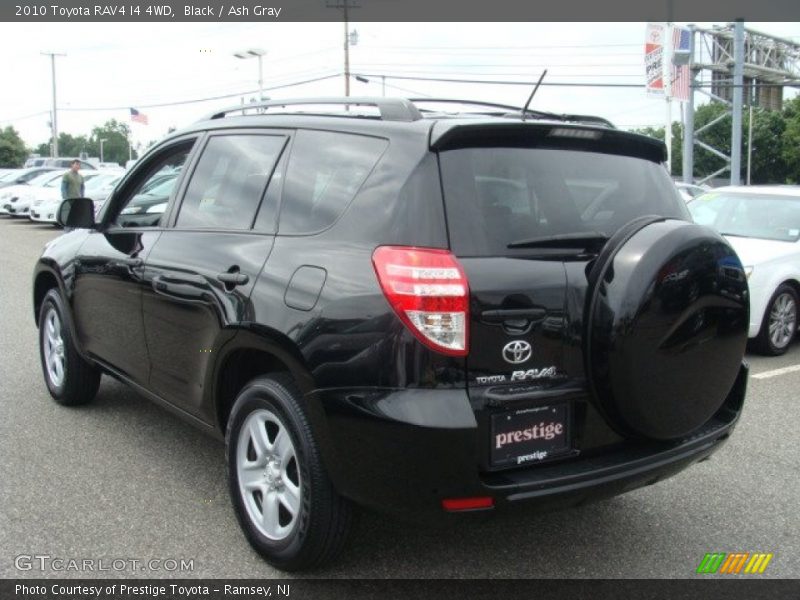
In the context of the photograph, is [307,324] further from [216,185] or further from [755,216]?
[755,216]

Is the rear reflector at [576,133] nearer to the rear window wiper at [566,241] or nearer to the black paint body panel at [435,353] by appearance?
the black paint body panel at [435,353]

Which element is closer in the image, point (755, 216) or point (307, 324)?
point (307, 324)

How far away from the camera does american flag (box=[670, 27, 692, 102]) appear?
21234 millimetres

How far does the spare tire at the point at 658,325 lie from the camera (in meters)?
2.85

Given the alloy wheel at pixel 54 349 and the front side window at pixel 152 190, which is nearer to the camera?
the front side window at pixel 152 190

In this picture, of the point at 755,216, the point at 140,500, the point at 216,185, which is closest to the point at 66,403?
the point at 140,500

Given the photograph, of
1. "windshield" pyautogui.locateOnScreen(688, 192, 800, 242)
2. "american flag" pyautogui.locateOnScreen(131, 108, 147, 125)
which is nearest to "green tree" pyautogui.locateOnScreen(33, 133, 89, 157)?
"american flag" pyautogui.locateOnScreen(131, 108, 147, 125)

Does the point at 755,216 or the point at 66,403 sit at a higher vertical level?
the point at 755,216

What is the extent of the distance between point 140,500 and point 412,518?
177 centimetres

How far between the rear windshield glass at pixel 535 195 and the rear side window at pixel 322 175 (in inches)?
14.8

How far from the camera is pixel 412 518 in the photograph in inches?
109

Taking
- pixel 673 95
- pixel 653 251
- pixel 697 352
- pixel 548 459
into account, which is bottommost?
pixel 548 459

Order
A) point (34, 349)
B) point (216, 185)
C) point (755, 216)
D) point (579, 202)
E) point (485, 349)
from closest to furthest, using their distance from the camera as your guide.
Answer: point (485, 349) < point (579, 202) < point (216, 185) < point (34, 349) < point (755, 216)

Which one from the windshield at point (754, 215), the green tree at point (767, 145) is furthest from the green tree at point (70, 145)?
the windshield at point (754, 215)
